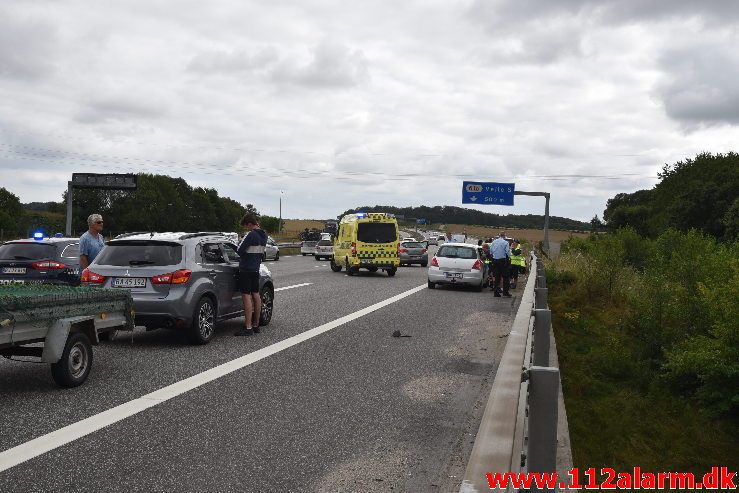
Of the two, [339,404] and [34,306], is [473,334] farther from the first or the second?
[34,306]

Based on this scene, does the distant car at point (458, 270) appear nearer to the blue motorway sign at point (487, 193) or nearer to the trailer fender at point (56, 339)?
the trailer fender at point (56, 339)

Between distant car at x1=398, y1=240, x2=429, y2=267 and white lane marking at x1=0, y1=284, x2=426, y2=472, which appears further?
distant car at x1=398, y1=240, x2=429, y2=267

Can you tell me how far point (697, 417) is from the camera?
8.30 metres

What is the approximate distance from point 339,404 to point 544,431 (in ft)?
13.3

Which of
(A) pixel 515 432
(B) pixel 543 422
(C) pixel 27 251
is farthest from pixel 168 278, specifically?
(B) pixel 543 422

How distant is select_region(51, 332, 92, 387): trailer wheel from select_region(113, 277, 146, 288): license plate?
7.51ft

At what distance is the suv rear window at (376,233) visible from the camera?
26.8 meters

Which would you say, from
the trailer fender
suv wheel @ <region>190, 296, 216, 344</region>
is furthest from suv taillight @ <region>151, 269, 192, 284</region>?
the trailer fender

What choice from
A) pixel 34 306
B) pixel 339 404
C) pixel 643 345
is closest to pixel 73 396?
pixel 34 306

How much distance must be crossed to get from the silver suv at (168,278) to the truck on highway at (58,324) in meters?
1.59

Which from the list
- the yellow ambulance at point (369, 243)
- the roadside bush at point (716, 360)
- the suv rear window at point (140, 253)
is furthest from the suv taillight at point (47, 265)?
the yellow ambulance at point (369, 243)

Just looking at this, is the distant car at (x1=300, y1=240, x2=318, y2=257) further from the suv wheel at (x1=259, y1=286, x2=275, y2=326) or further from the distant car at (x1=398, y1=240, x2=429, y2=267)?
the suv wheel at (x1=259, y1=286, x2=275, y2=326)

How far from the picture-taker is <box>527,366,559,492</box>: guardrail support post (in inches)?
105

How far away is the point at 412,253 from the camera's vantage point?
37375 millimetres
